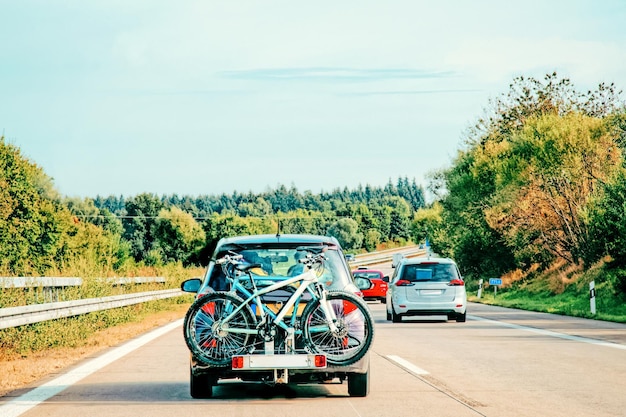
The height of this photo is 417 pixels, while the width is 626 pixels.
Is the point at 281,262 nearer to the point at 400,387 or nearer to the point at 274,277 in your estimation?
the point at 274,277

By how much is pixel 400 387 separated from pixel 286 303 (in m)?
2.10

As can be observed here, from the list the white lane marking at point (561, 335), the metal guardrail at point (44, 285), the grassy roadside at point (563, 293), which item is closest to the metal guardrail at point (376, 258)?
the grassy roadside at point (563, 293)

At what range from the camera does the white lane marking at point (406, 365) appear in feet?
40.6

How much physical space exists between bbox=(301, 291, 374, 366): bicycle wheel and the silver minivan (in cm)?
1523

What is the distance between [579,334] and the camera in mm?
19781

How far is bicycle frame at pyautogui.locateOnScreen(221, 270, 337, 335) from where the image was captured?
30.5 ft

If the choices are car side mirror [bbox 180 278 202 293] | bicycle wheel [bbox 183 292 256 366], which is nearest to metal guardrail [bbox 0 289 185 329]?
car side mirror [bbox 180 278 202 293]

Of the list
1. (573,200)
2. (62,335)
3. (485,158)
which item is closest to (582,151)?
(573,200)

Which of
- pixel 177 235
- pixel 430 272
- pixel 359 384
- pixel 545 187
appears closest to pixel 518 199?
pixel 545 187

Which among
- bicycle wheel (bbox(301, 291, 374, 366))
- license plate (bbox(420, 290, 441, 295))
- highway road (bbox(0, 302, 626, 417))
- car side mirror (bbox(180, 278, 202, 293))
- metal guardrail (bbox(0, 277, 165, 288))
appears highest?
metal guardrail (bbox(0, 277, 165, 288))

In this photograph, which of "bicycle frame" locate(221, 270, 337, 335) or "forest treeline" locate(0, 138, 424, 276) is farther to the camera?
"forest treeline" locate(0, 138, 424, 276)

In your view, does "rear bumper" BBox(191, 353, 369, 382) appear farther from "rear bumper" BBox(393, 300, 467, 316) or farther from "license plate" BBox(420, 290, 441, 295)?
"license plate" BBox(420, 290, 441, 295)

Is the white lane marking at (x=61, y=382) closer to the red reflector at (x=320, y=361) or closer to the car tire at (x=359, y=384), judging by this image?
the red reflector at (x=320, y=361)

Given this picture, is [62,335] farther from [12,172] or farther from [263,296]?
[12,172]
